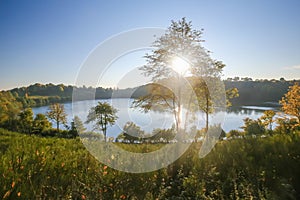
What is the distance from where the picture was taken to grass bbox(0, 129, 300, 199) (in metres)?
3.30

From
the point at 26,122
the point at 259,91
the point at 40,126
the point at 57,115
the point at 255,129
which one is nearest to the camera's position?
the point at 255,129

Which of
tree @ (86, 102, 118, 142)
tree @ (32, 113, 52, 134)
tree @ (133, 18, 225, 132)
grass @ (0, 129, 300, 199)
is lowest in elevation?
tree @ (32, 113, 52, 134)

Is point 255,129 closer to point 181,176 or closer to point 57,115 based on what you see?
point 181,176

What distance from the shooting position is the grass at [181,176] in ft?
10.8

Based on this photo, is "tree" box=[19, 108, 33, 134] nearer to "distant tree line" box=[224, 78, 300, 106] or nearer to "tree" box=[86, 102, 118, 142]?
"tree" box=[86, 102, 118, 142]

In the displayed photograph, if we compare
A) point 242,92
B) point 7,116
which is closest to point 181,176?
point 7,116

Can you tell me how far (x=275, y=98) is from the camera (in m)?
109

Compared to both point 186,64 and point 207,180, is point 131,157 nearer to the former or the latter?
point 207,180

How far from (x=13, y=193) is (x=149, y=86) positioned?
9.88 meters

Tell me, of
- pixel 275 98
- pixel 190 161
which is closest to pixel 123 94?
pixel 190 161

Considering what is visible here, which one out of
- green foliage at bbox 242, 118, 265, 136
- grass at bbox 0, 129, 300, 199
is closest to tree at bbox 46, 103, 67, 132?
green foliage at bbox 242, 118, 265, 136

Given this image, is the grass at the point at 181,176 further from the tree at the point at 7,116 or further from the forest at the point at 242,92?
the forest at the point at 242,92

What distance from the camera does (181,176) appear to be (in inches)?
190

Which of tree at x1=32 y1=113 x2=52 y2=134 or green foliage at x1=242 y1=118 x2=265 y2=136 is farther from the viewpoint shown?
tree at x1=32 y1=113 x2=52 y2=134
